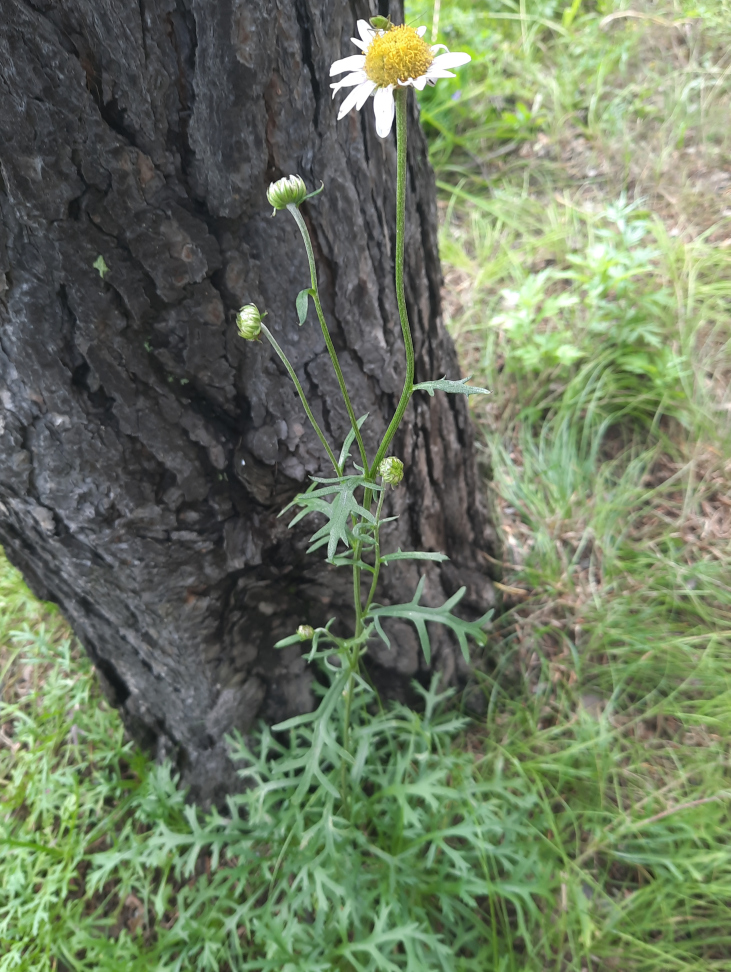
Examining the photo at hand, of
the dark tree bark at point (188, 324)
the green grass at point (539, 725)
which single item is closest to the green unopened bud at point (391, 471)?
the dark tree bark at point (188, 324)

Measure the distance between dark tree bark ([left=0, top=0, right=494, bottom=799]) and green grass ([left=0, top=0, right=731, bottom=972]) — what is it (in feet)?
1.33

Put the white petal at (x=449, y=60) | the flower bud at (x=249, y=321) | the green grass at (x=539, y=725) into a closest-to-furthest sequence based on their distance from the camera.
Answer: the white petal at (x=449, y=60) < the flower bud at (x=249, y=321) < the green grass at (x=539, y=725)

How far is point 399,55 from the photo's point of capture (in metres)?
0.67

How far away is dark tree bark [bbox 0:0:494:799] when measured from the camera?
2.64 feet

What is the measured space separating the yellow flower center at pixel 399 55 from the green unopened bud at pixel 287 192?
15 cm

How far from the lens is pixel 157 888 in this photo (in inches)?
62.9

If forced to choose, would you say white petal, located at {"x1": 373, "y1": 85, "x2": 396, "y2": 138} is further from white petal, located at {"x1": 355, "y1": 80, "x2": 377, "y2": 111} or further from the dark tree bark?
the dark tree bark

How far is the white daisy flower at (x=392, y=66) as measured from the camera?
0.67 m

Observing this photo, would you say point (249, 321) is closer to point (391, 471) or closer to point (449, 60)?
point (391, 471)

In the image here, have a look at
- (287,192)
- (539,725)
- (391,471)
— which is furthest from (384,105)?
(539,725)

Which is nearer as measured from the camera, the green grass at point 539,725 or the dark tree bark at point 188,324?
the dark tree bark at point 188,324

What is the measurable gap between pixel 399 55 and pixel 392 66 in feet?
0.04

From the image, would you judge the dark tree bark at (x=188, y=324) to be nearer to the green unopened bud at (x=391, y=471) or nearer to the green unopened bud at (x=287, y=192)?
the green unopened bud at (x=287, y=192)

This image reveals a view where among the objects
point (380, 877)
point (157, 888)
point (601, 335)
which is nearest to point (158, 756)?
point (157, 888)
